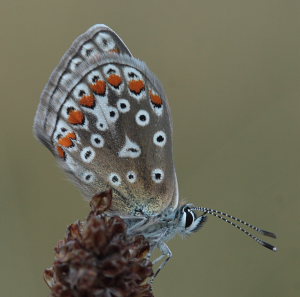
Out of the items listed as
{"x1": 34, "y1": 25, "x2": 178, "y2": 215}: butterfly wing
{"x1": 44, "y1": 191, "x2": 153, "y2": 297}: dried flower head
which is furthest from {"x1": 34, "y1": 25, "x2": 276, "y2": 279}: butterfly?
{"x1": 44, "y1": 191, "x2": 153, "y2": 297}: dried flower head

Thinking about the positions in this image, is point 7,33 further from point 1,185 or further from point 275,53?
point 275,53

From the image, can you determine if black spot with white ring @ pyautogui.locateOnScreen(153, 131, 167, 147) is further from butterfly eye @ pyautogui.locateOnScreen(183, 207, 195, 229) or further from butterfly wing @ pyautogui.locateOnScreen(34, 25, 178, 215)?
butterfly eye @ pyautogui.locateOnScreen(183, 207, 195, 229)

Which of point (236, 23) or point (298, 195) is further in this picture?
point (236, 23)

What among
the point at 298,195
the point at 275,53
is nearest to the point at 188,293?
the point at 298,195

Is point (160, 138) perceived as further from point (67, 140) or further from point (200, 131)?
point (200, 131)

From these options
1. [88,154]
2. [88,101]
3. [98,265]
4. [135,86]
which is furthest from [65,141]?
[98,265]
